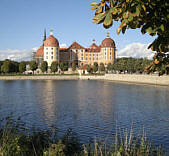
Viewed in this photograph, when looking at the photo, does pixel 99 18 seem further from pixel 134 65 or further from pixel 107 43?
pixel 107 43

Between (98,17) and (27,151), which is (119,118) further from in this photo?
(98,17)

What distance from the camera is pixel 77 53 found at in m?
106

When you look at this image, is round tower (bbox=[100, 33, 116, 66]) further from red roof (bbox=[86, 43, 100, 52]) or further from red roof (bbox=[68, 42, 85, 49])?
red roof (bbox=[68, 42, 85, 49])

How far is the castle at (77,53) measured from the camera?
9919 centimetres

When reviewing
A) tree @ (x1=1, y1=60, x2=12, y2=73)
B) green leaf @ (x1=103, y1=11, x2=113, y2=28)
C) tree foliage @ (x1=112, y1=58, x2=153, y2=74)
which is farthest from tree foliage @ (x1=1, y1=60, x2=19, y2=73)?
green leaf @ (x1=103, y1=11, x2=113, y2=28)

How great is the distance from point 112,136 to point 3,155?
7.74 metres

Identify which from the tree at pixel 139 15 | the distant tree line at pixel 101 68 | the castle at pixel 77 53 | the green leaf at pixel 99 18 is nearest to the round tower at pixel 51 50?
the castle at pixel 77 53

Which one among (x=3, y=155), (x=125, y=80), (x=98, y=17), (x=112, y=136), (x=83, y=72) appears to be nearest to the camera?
(x=98, y=17)

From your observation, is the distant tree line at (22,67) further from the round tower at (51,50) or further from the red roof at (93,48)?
the red roof at (93,48)

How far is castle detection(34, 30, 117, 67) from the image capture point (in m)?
99.2

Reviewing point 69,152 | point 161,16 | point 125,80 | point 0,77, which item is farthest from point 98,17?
point 0,77

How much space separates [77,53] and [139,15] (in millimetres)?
102790

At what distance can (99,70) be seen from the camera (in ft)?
294

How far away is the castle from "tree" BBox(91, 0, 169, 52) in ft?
315
